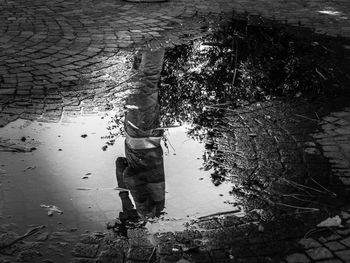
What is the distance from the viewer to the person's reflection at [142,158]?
11.4ft

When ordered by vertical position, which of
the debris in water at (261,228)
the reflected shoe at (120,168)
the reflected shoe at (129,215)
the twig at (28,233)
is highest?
the reflected shoe at (120,168)

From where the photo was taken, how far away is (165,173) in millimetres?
3896

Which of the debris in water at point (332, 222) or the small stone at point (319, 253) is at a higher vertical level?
the debris in water at point (332, 222)

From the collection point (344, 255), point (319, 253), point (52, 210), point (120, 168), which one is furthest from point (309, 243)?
point (52, 210)

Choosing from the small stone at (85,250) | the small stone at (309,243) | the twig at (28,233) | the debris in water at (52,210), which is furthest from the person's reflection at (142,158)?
the small stone at (309,243)

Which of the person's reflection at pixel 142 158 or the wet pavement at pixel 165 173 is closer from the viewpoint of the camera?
the wet pavement at pixel 165 173

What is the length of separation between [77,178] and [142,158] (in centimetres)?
67

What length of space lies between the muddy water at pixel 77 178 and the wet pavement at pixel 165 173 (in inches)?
0.4

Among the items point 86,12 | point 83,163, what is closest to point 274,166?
point 83,163

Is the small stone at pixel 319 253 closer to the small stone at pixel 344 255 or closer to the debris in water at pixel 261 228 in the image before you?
the small stone at pixel 344 255

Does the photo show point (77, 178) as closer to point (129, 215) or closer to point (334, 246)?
point (129, 215)

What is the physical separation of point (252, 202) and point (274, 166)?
59 cm

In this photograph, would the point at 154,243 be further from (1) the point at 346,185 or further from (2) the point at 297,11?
Result: (2) the point at 297,11

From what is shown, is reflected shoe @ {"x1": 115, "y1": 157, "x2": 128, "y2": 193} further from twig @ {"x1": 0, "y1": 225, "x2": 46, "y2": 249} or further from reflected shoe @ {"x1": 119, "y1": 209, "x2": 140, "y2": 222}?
twig @ {"x1": 0, "y1": 225, "x2": 46, "y2": 249}
